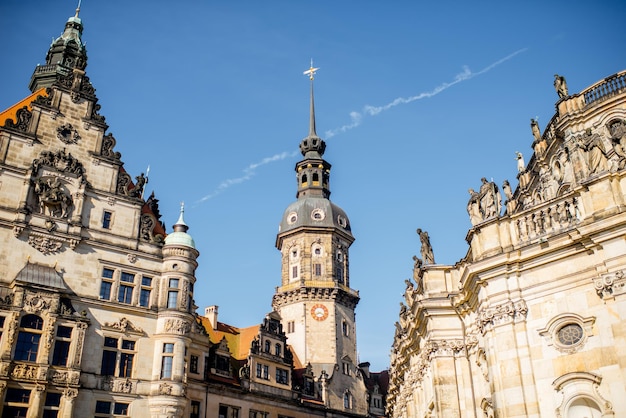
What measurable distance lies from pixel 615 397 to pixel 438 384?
409 inches

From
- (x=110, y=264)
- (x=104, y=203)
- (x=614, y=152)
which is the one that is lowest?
(x=614, y=152)

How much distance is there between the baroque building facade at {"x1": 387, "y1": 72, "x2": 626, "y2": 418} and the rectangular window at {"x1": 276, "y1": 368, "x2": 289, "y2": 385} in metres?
27.0

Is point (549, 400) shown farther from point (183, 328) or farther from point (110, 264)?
point (110, 264)

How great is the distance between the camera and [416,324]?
3291cm

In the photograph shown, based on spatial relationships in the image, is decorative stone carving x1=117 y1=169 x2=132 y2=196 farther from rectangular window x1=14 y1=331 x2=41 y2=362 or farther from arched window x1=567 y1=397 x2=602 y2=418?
arched window x1=567 y1=397 x2=602 y2=418

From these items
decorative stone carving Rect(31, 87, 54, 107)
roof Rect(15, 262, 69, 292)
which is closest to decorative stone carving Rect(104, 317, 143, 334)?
roof Rect(15, 262, 69, 292)

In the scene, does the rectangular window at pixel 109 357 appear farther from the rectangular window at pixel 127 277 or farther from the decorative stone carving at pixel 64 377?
the rectangular window at pixel 127 277

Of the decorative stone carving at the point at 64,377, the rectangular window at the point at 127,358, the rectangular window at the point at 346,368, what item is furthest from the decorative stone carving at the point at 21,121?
the rectangular window at the point at 346,368

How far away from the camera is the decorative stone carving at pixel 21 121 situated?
37.4m

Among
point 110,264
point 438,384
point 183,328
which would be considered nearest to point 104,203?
point 110,264

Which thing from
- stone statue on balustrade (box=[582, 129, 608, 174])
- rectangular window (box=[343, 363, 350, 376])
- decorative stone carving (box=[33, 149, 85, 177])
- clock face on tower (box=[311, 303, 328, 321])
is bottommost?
stone statue on balustrade (box=[582, 129, 608, 174])

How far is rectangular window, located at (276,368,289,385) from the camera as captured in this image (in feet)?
177

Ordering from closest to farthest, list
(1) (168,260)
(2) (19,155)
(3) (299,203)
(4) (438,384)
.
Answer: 1. (4) (438,384)
2. (2) (19,155)
3. (1) (168,260)
4. (3) (299,203)

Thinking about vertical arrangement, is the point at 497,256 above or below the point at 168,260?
below
